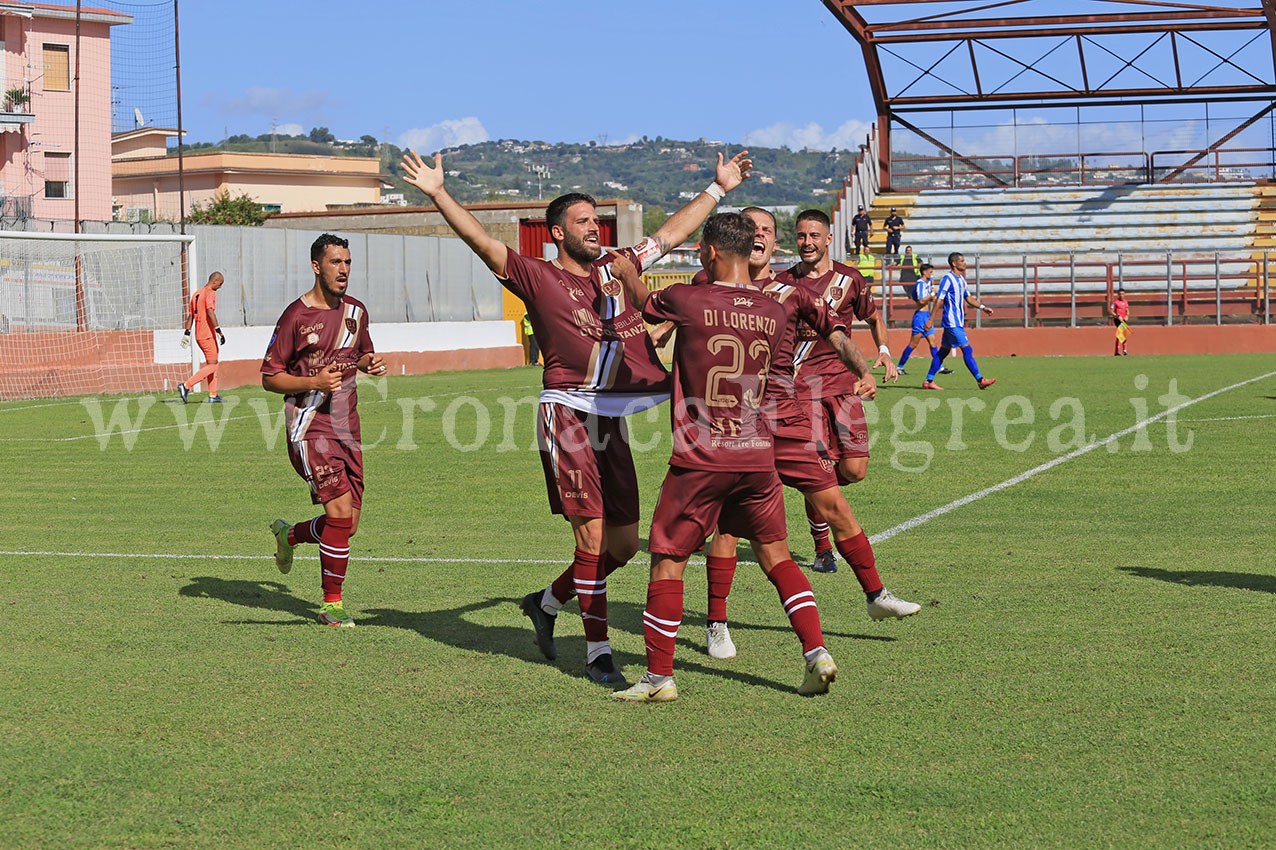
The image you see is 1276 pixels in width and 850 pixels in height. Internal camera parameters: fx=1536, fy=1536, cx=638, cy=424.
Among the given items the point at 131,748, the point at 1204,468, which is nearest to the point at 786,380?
the point at 131,748

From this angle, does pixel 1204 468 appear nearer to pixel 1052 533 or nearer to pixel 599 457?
pixel 1052 533

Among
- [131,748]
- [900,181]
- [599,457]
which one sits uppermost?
[900,181]

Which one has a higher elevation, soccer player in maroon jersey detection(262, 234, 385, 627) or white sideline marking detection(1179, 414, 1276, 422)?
soccer player in maroon jersey detection(262, 234, 385, 627)

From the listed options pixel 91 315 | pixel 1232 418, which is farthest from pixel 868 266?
pixel 1232 418

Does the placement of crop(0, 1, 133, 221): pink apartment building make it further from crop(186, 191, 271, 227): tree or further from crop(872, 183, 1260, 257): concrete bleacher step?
crop(872, 183, 1260, 257): concrete bleacher step

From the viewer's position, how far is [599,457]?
6535mm

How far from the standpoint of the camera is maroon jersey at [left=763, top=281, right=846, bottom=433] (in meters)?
6.68

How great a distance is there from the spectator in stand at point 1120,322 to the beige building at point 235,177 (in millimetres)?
71026

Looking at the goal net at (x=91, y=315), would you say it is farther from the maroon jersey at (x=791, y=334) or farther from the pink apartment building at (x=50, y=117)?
the pink apartment building at (x=50, y=117)

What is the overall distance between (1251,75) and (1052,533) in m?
39.7

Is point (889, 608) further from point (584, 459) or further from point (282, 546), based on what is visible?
point (282, 546)

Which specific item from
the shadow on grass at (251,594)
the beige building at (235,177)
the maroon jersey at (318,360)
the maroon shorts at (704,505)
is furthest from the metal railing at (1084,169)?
the beige building at (235,177)

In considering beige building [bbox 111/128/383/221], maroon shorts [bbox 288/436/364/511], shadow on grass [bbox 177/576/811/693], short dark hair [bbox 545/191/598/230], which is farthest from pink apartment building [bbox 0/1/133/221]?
short dark hair [bbox 545/191/598/230]

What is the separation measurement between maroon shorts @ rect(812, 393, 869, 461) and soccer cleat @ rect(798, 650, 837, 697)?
109 inches
